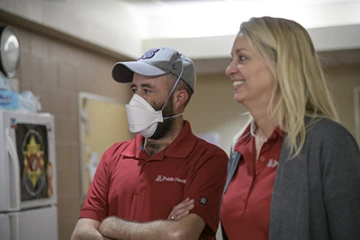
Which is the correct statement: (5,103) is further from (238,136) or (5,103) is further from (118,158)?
(238,136)

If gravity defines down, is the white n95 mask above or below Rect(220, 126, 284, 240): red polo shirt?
above

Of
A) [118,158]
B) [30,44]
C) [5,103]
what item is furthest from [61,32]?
[118,158]

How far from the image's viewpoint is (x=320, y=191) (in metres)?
1.65

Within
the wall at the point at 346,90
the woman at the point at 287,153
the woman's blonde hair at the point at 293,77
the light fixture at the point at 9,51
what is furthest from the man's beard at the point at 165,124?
the wall at the point at 346,90

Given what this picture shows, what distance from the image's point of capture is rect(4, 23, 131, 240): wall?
4.52 meters

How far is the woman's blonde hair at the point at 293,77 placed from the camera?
171 cm

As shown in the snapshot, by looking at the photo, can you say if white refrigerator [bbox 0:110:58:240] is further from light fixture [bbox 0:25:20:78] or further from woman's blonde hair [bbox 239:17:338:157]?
woman's blonde hair [bbox 239:17:338:157]

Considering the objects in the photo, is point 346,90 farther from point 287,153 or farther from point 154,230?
point 287,153

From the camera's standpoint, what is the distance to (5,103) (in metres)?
3.69

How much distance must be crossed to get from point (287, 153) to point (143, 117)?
0.91 meters

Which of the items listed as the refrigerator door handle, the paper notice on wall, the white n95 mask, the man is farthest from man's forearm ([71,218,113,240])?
the paper notice on wall

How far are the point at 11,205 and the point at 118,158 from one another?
1283 millimetres

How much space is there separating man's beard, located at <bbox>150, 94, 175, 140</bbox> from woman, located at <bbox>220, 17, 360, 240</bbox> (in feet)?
2.11

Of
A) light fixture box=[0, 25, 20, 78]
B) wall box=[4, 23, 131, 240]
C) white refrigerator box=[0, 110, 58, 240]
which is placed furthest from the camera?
wall box=[4, 23, 131, 240]
